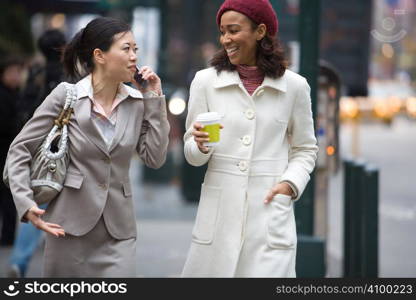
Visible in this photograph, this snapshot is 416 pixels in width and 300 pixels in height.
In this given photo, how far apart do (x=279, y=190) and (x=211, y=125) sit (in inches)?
20.2

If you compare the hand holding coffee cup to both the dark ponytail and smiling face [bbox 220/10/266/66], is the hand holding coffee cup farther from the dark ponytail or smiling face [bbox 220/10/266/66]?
the dark ponytail

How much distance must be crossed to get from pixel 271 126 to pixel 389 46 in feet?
314

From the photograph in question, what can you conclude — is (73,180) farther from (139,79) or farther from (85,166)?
(139,79)

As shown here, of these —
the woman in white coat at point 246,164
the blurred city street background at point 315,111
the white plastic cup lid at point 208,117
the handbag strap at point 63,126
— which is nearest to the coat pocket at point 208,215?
the woman in white coat at point 246,164

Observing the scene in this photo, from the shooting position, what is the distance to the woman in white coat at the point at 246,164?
4.38 metres

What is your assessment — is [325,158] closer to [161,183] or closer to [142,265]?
[142,265]

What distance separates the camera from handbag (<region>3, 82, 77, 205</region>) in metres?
4.27

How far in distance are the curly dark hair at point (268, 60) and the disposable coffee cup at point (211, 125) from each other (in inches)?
17.6

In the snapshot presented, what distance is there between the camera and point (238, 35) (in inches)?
174

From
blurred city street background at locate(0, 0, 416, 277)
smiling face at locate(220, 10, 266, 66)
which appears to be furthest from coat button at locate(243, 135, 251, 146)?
blurred city street background at locate(0, 0, 416, 277)

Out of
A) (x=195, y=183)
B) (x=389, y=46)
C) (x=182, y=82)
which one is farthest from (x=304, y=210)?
(x=389, y=46)

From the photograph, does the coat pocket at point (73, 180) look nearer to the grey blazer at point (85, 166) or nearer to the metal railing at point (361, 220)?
the grey blazer at point (85, 166)

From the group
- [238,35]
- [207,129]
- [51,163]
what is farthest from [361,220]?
[51,163]

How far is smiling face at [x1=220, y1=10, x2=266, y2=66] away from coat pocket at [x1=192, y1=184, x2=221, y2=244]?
619mm
